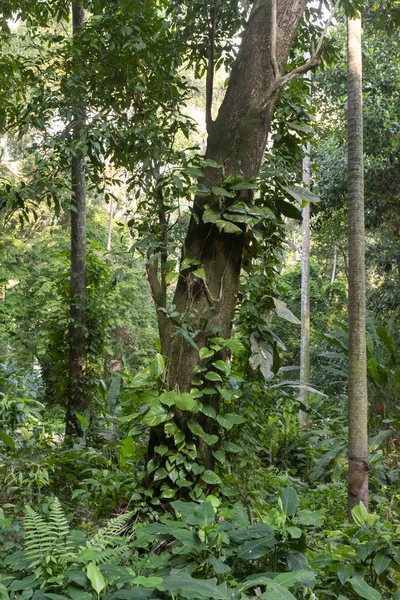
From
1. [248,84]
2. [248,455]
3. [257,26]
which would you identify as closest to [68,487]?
[248,455]

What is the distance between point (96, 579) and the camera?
4.89 feet

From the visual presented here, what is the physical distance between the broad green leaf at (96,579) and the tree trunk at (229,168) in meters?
1.17

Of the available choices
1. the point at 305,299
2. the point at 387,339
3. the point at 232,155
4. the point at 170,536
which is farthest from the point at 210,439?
the point at 305,299

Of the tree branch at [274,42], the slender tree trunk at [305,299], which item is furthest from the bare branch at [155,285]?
the slender tree trunk at [305,299]

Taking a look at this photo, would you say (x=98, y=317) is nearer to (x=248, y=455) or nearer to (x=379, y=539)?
(x=248, y=455)

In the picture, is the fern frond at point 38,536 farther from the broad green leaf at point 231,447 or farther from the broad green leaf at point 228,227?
the broad green leaf at point 228,227

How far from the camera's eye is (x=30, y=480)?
9.64 feet

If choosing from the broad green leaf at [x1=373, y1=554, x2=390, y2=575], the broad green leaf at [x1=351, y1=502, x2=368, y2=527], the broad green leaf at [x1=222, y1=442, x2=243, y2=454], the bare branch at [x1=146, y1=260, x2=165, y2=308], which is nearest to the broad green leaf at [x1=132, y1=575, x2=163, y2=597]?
the broad green leaf at [x1=373, y1=554, x2=390, y2=575]

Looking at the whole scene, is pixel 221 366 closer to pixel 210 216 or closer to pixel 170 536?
pixel 210 216

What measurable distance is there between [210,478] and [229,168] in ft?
4.80

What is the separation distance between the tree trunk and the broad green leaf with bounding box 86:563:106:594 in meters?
1.17

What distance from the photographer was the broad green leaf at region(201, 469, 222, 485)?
8.42ft

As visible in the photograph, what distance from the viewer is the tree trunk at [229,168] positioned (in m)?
2.72

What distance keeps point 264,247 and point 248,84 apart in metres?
0.84
